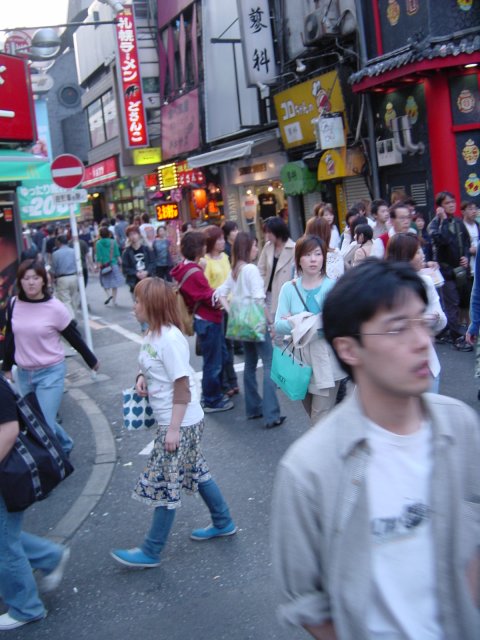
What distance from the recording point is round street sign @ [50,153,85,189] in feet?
35.0

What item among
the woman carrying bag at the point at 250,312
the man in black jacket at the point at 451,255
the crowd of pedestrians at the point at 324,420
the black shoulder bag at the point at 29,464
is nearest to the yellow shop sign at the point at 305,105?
the man in black jacket at the point at 451,255

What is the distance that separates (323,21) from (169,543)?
45.9 feet

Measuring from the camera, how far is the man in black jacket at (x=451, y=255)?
9.26 metres

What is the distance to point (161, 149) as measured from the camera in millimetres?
30484

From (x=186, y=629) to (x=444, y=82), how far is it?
486 inches

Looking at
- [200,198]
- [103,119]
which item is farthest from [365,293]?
[103,119]

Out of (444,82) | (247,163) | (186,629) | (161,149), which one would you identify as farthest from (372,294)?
(161,149)

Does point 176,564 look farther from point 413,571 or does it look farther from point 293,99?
point 293,99

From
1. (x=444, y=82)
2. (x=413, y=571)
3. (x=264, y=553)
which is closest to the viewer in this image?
(x=413, y=571)

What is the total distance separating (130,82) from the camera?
28.7 meters

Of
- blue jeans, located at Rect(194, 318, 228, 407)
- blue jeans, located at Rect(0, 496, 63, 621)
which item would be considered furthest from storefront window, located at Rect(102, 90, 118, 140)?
blue jeans, located at Rect(0, 496, 63, 621)

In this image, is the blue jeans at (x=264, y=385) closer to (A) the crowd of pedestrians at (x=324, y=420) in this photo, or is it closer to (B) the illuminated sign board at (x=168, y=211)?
(A) the crowd of pedestrians at (x=324, y=420)

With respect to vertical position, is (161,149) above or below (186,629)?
above

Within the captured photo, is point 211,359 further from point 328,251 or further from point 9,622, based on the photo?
point 9,622
